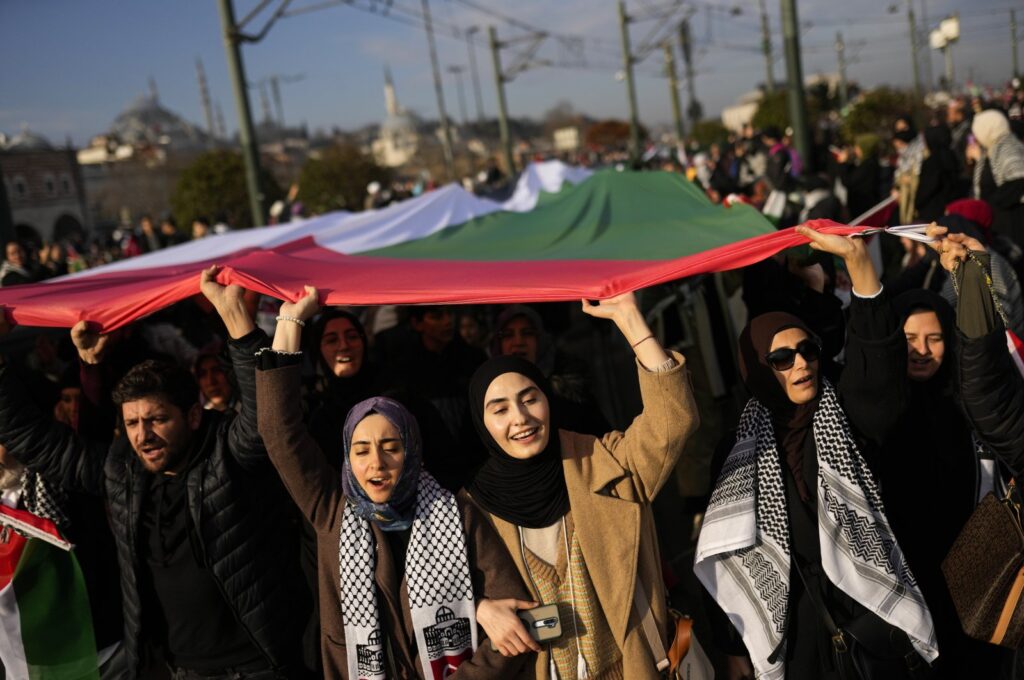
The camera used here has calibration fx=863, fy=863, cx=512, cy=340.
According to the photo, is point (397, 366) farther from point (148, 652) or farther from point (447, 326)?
A: point (148, 652)

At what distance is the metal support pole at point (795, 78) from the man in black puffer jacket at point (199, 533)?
7.93 metres

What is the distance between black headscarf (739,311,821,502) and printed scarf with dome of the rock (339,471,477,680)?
1.04 meters

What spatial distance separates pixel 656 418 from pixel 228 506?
1.39 m

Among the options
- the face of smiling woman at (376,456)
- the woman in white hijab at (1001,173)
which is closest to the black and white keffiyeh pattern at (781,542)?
the face of smiling woman at (376,456)

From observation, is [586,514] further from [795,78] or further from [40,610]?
[795,78]

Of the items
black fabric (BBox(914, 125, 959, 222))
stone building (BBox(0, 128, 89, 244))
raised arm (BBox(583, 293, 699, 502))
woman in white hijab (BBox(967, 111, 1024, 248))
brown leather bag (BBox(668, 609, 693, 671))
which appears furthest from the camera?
stone building (BBox(0, 128, 89, 244))

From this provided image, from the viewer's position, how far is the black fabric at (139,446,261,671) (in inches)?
109

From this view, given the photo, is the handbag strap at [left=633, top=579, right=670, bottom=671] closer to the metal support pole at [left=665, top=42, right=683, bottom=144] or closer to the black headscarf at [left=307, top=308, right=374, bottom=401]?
the black headscarf at [left=307, top=308, right=374, bottom=401]

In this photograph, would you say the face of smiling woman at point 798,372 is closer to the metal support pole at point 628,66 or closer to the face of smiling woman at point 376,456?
the face of smiling woman at point 376,456

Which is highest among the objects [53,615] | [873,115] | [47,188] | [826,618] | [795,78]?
[47,188]

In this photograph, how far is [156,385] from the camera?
110 inches

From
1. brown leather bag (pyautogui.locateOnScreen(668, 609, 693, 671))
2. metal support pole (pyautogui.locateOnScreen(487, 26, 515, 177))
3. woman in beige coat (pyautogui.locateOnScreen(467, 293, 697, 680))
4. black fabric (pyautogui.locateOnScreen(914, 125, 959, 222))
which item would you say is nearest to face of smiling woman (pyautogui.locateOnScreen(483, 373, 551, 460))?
woman in beige coat (pyautogui.locateOnScreen(467, 293, 697, 680))

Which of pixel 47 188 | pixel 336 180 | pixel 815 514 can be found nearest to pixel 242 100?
pixel 815 514

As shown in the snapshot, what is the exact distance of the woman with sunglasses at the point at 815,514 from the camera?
2543 mm
